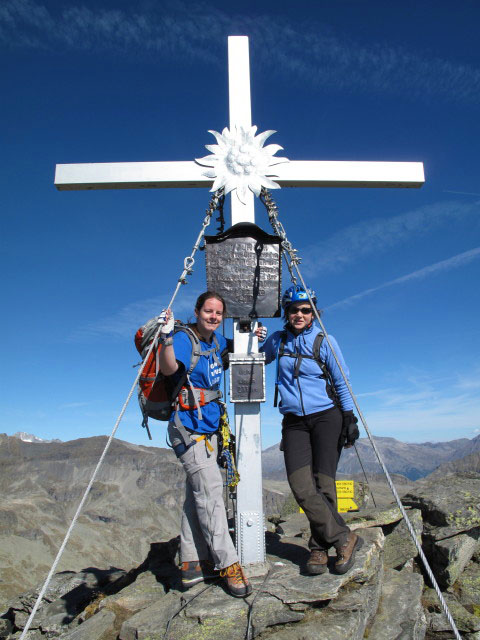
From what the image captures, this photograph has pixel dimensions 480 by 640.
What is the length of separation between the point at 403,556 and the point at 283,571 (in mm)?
1990

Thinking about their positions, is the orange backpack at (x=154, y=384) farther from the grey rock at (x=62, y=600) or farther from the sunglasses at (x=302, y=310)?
the grey rock at (x=62, y=600)

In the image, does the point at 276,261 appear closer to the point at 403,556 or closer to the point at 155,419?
the point at 155,419

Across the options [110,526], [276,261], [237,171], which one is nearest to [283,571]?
[276,261]

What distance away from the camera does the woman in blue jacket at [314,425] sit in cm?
425

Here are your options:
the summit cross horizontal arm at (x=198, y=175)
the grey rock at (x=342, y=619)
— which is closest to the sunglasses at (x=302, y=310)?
the summit cross horizontal arm at (x=198, y=175)

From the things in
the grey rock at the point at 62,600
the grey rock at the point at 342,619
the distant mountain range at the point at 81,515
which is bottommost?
the distant mountain range at the point at 81,515

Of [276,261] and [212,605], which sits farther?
[276,261]

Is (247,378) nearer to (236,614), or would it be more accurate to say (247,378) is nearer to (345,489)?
(236,614)

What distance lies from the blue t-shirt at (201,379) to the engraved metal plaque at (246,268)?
107 cm

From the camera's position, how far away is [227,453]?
471cm

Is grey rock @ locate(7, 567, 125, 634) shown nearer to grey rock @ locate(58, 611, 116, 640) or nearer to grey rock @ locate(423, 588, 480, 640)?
grey rock @ locate(58, 611, 116, 640)

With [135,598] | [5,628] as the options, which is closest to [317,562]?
[135,598]

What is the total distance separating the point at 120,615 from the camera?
4.42 metres

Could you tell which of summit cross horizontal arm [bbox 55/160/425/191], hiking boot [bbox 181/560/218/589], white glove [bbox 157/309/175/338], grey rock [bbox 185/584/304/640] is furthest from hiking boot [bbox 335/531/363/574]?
summit cross horizontal arm [bbox 55/160/425/191]
